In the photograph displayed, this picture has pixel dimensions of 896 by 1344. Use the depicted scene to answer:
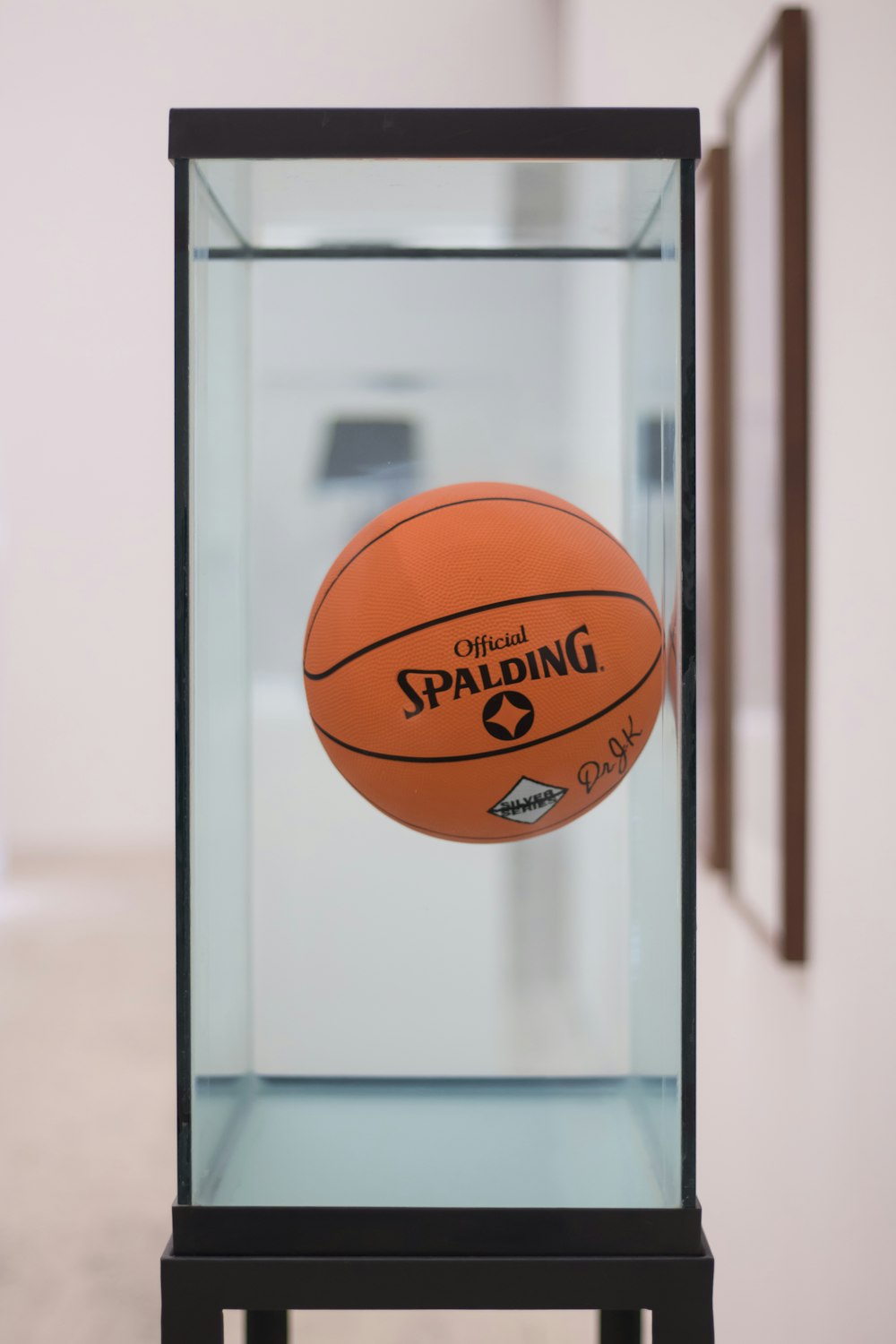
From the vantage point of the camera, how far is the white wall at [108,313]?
4375mm

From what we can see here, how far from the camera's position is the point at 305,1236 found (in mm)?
813

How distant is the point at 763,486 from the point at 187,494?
2.66ft

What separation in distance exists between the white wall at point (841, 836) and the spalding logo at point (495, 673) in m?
0.40

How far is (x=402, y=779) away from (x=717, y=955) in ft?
3.40

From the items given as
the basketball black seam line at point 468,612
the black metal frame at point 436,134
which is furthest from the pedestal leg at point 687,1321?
the black metal frame at point 436,134

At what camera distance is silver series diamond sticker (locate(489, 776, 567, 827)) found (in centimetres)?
79

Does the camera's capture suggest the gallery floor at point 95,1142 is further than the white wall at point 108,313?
No

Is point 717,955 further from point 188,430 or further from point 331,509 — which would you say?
point 188,430

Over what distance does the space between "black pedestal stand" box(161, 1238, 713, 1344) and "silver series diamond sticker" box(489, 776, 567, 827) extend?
29cm

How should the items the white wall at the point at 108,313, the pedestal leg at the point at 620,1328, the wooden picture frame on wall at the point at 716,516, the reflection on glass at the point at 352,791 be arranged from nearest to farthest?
the reflection on glass at the point at 352,791 < the pedestal leg at the point at 620,1328 < the wooden picture frame on wall at the point at 716,516 < the white wall at the point at 108,313

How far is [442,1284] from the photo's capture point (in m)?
0.80

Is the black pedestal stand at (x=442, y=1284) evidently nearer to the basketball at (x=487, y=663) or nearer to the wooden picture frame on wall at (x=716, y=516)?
the basketball at (x=487, y=663)

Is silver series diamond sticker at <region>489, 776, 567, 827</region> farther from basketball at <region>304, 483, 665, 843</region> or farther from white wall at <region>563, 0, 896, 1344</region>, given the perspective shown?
white wall at <region>563, 0, 896, 1344</region>

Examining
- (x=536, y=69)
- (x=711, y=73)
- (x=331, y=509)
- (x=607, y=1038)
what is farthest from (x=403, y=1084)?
(x=536, y=69)
